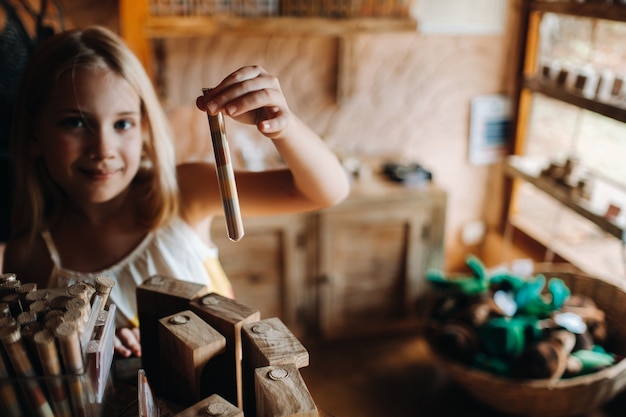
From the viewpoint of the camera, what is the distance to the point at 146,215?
3.87 feet

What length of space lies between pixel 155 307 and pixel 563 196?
2.04 metres

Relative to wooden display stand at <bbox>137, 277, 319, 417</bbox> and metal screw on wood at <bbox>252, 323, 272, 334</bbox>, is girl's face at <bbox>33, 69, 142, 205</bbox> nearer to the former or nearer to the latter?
wooden display stand at <bbox>137, 277, 319, 417</bbox>

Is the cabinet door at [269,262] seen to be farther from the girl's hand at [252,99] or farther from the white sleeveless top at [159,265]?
the girl's hand at [252,99]

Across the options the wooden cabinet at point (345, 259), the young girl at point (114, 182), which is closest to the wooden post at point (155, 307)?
the young girl at point (114, 182)

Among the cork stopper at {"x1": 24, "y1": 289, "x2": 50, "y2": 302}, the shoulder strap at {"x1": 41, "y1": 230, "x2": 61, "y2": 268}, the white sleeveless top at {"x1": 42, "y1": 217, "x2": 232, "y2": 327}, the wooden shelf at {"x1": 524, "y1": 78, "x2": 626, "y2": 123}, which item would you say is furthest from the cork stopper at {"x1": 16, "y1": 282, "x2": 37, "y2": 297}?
the wooden shelf at {"x1": 524, "y1": 78, "x2": 626, "y2": 123}

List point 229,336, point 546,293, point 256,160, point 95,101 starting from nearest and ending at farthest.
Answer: point 229,336
point 95,101
point 546,293
point 256,160

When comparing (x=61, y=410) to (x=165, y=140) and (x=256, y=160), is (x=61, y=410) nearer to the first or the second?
(x=165, y=140)

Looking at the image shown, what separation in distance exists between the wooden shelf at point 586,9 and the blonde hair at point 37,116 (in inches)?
73.0

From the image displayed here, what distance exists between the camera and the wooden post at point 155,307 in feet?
2.49

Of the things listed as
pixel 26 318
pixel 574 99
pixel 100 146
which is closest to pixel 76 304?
A: pixel 26 318

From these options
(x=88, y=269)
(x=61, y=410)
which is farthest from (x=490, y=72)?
(x=61, y=410)

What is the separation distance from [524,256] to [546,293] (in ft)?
1.70

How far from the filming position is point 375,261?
268 centimetres

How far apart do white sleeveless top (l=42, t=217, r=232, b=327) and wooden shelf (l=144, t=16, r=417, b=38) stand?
1.30m
